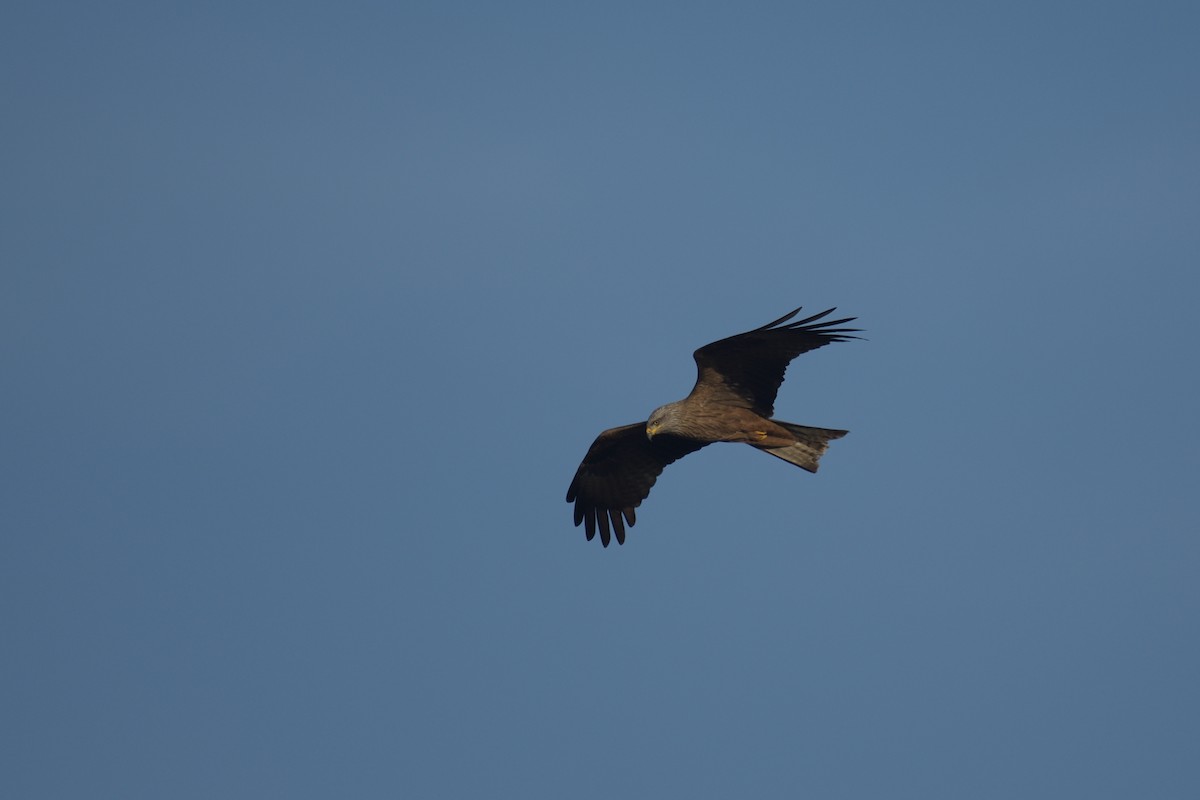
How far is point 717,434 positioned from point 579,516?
3.29 meters

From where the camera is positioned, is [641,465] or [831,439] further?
[641,465]

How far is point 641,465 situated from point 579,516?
1.14 meters

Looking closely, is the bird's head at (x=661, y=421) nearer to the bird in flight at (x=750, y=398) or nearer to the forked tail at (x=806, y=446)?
the bird in flight at (x=750, y=398)

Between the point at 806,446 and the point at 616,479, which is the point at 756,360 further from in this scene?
the point at 616,479

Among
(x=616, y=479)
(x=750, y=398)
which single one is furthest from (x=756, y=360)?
(x=616, y=479)

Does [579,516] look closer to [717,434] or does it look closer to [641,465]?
[641,465]

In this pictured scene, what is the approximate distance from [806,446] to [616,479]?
3.32 meters

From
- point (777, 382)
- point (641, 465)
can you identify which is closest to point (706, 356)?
point (777, 382)

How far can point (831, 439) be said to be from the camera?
17672 mm

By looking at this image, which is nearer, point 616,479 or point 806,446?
point 806,446

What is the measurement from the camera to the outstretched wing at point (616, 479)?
19.7 metres

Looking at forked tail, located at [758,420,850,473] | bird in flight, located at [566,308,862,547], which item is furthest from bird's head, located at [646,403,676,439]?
forked tail, located at [758,420,850,473]

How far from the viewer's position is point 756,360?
17375 mm

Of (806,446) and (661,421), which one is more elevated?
(661,421)
